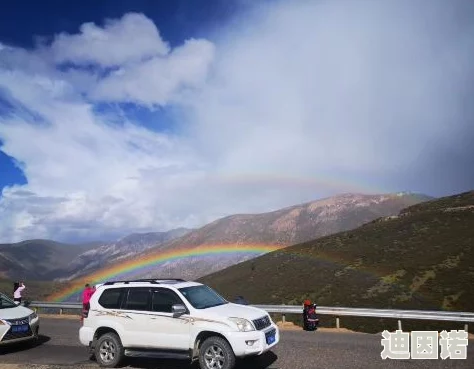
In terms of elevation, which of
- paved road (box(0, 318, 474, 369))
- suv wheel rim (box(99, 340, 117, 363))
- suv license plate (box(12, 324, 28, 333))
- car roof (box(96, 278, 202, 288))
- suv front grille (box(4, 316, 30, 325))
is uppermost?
car roof (box(96, 278, 202, 288))

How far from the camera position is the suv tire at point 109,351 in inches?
472

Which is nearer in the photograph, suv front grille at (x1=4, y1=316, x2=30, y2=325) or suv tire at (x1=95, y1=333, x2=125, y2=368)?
suv tire at (x1=95, y1=333, x2=125, y2=368)

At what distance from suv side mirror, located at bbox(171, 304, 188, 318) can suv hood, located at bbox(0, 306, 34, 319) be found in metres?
6.74

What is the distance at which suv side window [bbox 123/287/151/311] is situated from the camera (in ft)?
39.2

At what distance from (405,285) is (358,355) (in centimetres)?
3284

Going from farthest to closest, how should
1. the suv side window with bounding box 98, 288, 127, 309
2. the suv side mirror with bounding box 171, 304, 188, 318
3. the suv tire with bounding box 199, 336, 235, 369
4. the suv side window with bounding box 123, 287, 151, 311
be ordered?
the suv side window with bounding box 98, 288, 127, 309
the suv side window with bounding box 123, 287, 151, 311
the suv side mirror with bounding box 171, 304, 188, 318
the suv tire with bounding box 199, 336, 235, 369

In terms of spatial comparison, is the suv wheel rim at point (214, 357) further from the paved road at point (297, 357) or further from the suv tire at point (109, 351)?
the suv tire at point (109, 351)

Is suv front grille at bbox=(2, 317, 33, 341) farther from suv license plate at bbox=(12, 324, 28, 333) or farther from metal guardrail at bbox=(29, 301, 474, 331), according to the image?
metal guardrail at bbox=(29, 301, 474, 331)

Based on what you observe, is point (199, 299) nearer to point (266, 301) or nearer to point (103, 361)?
point (103, 361)

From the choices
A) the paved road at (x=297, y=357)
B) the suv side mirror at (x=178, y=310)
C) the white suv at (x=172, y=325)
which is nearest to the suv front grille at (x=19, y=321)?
the paved road at (x=297, y=357)

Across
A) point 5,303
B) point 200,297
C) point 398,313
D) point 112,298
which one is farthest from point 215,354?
point 398,313

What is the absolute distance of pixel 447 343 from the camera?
13.9m

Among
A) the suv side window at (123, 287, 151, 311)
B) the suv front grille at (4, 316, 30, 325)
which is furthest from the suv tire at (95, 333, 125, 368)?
the suv front grille at (4, 316, 30, 325)

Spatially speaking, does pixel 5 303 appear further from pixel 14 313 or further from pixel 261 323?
pixel 261 323
